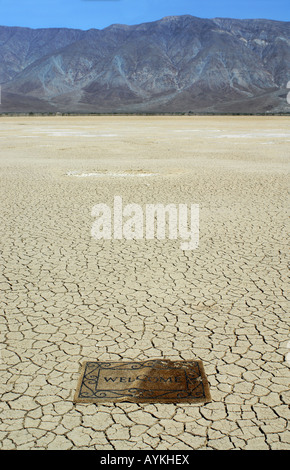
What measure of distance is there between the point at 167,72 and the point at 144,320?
5657 inches

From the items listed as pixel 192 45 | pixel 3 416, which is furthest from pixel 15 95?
pixel 3 416

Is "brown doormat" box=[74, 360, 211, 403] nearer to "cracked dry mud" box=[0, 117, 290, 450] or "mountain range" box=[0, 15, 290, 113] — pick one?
"cracked dry mud" box=[0, 117, 290, 450]

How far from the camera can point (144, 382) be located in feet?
10.7

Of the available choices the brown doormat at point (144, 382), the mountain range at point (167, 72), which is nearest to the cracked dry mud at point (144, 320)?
the brown doormat at point (144, 382)

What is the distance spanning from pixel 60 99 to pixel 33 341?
13094 cm

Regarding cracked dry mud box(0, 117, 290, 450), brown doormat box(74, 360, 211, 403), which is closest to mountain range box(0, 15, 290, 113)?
cracked dry mud box(0, 117, 290, 450)

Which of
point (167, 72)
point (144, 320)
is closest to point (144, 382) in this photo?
point (144, 320)

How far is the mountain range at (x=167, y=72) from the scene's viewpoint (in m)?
116

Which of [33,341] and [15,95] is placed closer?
[33,341]

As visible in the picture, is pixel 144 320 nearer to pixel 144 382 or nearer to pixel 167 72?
pixel 144 382

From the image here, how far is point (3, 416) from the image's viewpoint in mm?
2932
